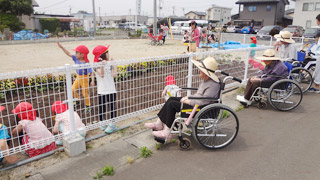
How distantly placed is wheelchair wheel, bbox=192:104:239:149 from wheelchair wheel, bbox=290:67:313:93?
10.7 feet

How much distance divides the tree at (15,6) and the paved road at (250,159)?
3364 cm

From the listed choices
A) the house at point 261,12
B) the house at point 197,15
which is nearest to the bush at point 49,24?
the house at point 261,12

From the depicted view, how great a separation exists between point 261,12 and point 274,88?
4852 centimetres

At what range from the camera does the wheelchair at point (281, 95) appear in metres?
4.69

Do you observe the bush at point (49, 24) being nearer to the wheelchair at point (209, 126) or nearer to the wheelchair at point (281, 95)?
the wheelchair at point (281, 95)

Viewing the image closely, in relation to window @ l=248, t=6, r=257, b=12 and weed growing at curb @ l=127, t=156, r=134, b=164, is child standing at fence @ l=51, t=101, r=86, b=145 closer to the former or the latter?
weed growing at curb @ l=127, t=156, r=134, b=164

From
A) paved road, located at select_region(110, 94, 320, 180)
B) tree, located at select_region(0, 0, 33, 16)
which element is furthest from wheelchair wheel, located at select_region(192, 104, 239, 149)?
tree, located at select_region(0, 0, 33, 16)

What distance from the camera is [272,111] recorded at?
4895 mm

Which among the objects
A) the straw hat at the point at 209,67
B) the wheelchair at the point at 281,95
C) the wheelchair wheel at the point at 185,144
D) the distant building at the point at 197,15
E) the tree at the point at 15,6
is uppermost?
the distant building at the point at 197,15

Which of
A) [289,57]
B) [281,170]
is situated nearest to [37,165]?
[281,170]

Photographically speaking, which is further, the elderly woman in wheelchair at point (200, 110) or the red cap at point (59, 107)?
the red cap at point (59, 107)

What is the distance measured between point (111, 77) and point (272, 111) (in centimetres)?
321

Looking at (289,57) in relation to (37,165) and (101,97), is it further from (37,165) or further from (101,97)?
(37,165)

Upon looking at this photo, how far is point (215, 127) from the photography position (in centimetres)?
344
